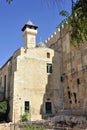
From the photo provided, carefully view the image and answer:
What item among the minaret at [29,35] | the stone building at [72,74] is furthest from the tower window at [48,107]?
the minaret at [29,35]

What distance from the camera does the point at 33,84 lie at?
25.2 metres

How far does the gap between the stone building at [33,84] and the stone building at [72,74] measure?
Answer: 740mm

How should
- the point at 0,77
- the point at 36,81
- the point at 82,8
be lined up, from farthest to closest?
the point at 0,77
the point at 36,81
the point at 82,8

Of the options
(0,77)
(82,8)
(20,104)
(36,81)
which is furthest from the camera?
(0,77)

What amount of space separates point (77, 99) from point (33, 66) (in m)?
5.83

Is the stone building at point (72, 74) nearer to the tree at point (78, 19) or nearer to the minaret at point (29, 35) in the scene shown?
the minaret at point (29, 35)

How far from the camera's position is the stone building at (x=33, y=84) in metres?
24.1

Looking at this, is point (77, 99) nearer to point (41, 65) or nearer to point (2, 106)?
point (41, 65)

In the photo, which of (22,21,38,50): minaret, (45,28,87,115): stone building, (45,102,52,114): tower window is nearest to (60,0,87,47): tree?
(45,28,87,115): stone building

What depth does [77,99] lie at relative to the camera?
23953 mm

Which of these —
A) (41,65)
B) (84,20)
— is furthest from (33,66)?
(84,20)

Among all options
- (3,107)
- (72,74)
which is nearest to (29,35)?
(72,74)

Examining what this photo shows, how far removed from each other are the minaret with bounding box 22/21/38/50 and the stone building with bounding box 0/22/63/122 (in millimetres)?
2307

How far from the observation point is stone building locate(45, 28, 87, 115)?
76.8 ft
